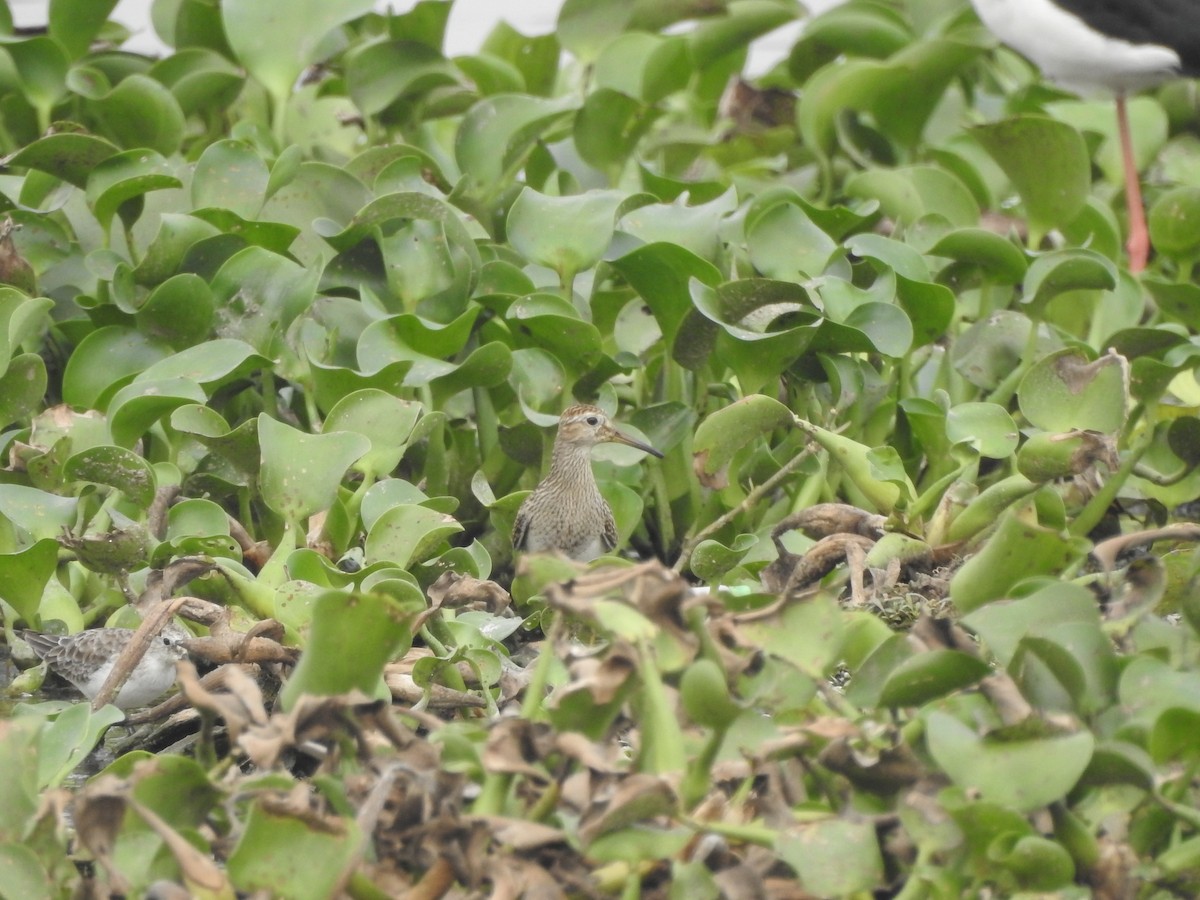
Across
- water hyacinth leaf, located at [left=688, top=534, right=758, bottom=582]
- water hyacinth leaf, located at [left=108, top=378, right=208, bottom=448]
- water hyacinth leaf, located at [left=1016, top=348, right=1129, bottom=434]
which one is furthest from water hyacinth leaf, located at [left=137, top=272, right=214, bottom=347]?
water hyacinth leaf, located at [left=1016, top=348, right=1129, bottom=434]

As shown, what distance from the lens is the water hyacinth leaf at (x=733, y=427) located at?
11.6 ft

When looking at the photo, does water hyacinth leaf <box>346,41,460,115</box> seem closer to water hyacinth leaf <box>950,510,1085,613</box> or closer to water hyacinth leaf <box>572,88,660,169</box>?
water hyacinth leaf <box>572,88,660,169</box>

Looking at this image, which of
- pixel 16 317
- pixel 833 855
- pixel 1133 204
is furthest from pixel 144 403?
pixel 1133 204

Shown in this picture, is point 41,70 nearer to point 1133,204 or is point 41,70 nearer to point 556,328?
point 556,328

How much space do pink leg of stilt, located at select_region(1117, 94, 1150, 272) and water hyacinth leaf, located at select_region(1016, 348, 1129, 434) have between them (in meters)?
1.90

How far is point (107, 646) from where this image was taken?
3145mm

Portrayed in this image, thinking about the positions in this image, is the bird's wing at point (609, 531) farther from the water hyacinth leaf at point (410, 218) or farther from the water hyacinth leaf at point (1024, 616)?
the water hyacinth leaf at point (1024, 616)

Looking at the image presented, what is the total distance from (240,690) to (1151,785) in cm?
130

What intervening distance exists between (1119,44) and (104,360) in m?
3.67

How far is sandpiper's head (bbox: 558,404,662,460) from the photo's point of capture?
154 inches

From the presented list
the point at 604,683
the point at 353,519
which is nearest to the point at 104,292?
the point at 353,519

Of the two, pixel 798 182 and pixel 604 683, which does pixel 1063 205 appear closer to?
pixel 798 182

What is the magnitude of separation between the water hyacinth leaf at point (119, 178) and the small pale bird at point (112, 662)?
1.25 meters

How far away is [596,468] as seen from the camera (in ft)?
14.0
